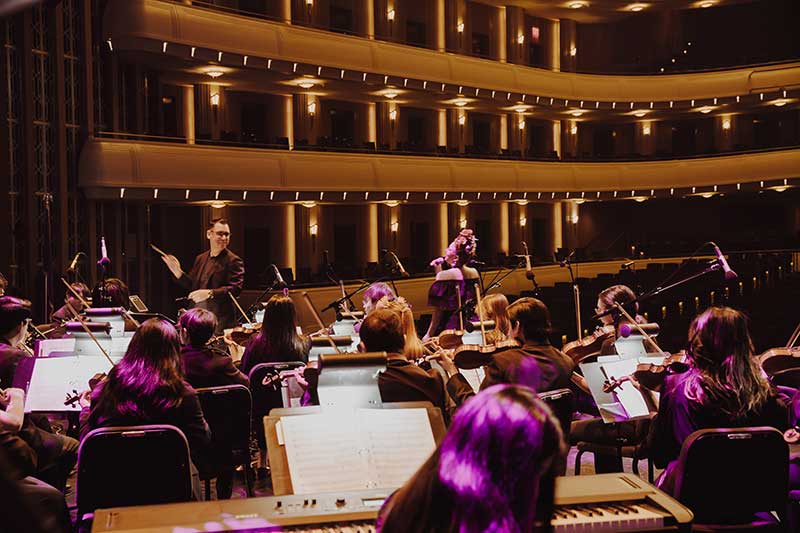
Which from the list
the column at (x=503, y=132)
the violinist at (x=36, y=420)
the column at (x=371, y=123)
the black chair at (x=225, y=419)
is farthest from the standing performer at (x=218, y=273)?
the column at (x=503, y=132)

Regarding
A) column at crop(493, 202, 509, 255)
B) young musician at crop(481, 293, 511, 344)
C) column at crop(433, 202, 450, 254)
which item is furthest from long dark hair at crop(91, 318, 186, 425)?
column at crop(493, 202, 509, 255)

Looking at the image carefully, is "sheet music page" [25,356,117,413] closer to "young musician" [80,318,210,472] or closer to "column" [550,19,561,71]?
"young musician" [80,318,210,472]

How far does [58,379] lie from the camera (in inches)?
215

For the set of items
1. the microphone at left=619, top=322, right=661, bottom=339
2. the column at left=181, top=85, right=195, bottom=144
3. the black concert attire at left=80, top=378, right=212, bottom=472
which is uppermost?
the column at left=181, top=85, right=195, bottom=144

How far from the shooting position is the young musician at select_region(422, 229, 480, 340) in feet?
34.3

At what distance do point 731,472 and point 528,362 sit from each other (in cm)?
157

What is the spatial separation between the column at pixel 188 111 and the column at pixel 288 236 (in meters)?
3.24

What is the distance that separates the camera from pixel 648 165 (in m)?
28.5

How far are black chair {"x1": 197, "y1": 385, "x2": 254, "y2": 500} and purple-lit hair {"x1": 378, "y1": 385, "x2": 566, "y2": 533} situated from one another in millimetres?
3729

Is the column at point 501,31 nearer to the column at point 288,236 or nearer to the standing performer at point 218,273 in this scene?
the column at point 288,236

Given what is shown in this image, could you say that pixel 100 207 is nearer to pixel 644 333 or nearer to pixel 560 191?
pixel 644 333

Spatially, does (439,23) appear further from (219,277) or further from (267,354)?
(267,354)

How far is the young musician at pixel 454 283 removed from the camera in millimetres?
10461

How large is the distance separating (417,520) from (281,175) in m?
17.8
